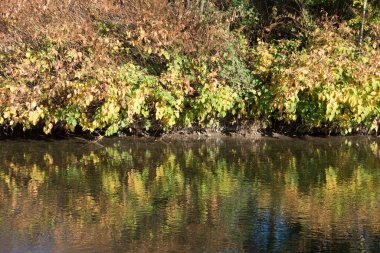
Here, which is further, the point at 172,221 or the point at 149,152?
the point at 149,152

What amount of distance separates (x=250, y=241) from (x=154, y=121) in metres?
6.58

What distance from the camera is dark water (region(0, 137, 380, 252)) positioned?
7062 mm

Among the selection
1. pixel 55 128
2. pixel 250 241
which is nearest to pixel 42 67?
pixel 55 128

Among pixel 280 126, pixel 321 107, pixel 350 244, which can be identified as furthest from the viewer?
pixel 280 126

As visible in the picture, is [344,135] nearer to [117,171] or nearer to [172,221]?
[117,171]

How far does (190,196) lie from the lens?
895 centimetres

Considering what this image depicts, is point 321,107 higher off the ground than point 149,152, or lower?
higher

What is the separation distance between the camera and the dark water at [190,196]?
23.2 ft

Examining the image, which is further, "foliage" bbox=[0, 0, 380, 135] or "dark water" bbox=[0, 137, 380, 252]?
"foliage" bbox=[0, 0, 380, 135]

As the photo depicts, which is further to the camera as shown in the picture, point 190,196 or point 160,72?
point 160,72

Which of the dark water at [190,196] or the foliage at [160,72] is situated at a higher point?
the foliage at [160,72]

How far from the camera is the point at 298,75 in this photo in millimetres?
12656

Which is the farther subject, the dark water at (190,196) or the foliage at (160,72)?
the foliage at (160,72)

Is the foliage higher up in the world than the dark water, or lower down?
higher up
